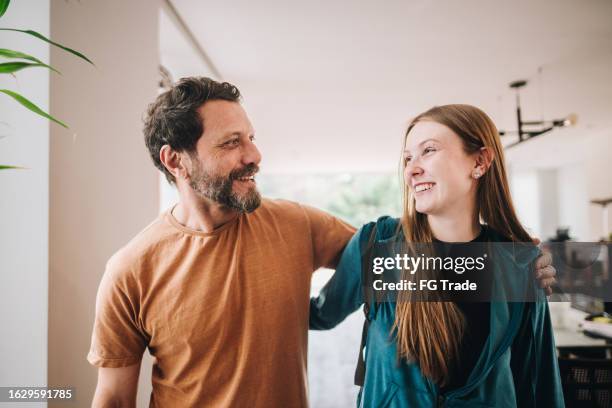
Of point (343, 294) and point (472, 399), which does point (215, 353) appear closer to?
point (343, 294)

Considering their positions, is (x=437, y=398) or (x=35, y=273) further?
(x=35, y=273)

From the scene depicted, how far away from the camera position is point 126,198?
166 cm

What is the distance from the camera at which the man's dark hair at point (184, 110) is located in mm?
1102

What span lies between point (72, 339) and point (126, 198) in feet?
2.09

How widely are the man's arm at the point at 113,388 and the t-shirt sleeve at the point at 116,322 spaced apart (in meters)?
0.02

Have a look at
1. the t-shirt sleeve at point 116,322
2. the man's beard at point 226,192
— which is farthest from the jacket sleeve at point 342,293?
the t-shirt sleeve at point 116,322

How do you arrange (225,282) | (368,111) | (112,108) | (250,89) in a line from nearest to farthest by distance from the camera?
(225,282) < (112,108) < (250,89) < (368,111)

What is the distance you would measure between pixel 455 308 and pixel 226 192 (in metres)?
0.72

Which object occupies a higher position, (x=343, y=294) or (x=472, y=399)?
(x=343, y=294)

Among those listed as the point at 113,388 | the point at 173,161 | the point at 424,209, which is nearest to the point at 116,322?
the point at 113,388

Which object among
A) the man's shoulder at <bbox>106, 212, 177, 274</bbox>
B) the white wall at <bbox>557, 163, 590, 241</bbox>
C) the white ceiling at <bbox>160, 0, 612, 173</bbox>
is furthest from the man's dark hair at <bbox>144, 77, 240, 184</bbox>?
the white wall at <bbox>557, 163, 590, 241</bbox>

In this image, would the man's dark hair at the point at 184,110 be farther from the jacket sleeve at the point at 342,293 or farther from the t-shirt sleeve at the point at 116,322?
the jacket sleeve at the point at 342,293

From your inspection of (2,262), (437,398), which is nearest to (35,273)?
(2,262)

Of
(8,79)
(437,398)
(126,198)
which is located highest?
(8,79)
